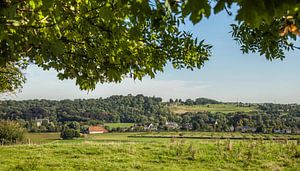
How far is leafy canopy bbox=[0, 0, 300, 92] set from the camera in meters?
3.99

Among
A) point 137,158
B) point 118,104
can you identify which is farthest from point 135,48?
point 118,104

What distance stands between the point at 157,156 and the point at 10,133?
15.6 m

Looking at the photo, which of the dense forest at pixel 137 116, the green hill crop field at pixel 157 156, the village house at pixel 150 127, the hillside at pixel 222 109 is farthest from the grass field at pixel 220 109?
the green hill crop field at pixel 157 156

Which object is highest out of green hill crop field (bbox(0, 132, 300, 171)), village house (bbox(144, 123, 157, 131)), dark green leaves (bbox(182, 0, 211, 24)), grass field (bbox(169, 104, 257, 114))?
dark green leaves (bbox(182, 0, 211, 24))

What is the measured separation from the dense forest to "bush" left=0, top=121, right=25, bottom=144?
27.0 m

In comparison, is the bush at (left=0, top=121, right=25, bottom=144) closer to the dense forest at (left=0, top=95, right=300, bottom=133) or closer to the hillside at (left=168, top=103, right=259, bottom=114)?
the dense forest at (left=0, top=95, right=300, bottom=133)

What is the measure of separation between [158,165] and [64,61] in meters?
10.6

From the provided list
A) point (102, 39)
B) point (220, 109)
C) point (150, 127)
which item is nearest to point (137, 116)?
point (150, 127)

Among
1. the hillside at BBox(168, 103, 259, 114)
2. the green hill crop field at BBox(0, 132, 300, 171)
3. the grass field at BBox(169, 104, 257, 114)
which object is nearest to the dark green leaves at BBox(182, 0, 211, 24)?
the green hill crop field at BBox(0, 132, 300, 171)

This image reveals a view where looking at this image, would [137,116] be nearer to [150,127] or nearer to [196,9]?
[150,127]

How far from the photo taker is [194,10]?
7.06 feet

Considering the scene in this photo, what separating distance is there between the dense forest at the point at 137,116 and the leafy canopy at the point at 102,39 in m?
45.7

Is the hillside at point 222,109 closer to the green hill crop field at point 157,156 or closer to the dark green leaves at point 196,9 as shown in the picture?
A: the green hill crop field at point 157,156

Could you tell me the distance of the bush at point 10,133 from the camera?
27.2 m
